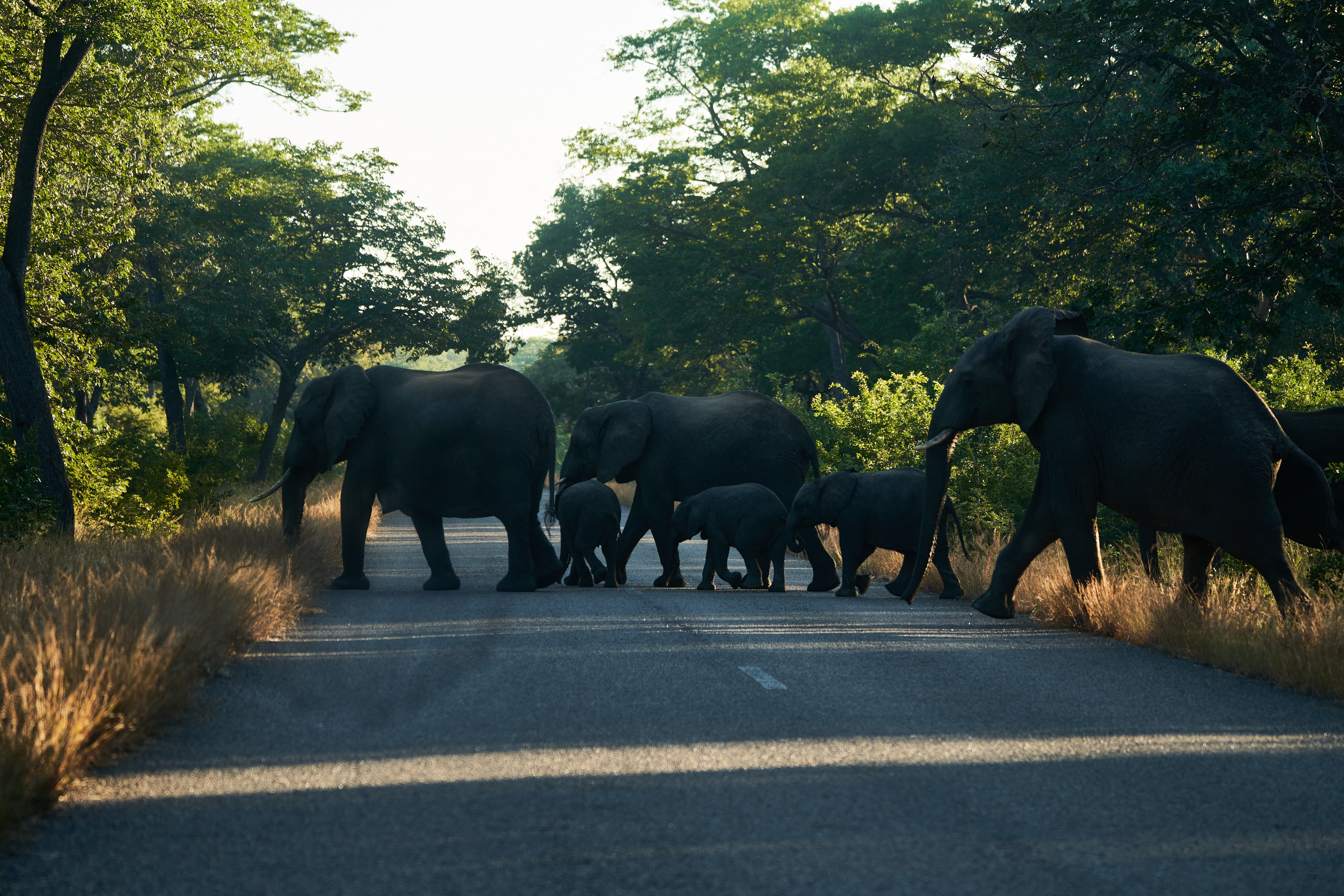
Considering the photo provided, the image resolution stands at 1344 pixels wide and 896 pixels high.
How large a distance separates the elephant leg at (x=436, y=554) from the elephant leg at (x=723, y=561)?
10.1 feet

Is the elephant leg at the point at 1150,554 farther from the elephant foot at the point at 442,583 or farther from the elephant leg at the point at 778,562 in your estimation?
the elephant foot at the point at 442,583

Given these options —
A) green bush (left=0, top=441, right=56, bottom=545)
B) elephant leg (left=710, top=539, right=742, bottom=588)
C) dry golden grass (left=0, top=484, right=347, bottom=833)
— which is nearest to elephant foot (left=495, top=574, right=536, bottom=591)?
dry golden grass (left=0, top=484, right=347, bottom=833)

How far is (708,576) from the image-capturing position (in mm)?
14328

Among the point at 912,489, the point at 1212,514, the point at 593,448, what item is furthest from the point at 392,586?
the point at 1212,514

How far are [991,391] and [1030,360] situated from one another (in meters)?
0.69

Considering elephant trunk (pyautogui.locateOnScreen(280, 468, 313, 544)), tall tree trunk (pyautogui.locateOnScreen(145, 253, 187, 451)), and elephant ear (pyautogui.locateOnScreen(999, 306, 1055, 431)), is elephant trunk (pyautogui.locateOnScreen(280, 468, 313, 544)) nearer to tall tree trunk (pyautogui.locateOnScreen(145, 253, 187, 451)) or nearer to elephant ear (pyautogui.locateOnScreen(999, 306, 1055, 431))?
elephant ear (pyautogui.locateOnScreen(999, 306, 1055, 431))

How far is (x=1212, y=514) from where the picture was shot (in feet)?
30.7

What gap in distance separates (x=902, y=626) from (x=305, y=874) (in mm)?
7194

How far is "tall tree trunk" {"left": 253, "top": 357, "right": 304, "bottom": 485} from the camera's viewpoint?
41.1 m

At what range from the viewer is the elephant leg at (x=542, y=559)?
14.6 meters

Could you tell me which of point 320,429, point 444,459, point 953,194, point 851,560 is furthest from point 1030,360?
point 953,194

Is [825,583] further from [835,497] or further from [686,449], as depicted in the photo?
[686,449]

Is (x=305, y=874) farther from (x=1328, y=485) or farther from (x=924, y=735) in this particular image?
(x=1328, y=485)

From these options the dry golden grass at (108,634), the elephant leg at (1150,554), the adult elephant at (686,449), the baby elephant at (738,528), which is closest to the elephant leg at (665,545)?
the adult elephant at (686,449)
